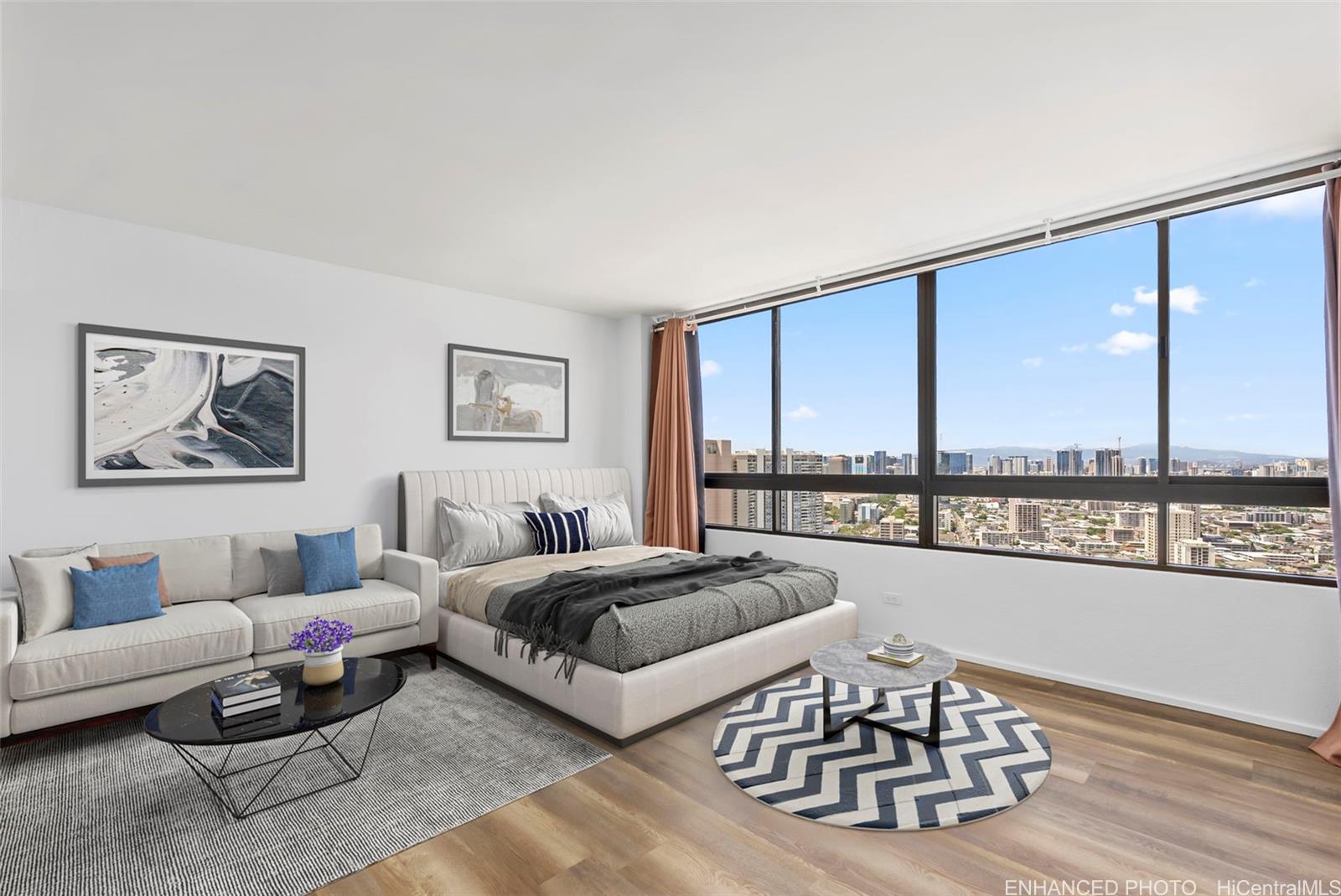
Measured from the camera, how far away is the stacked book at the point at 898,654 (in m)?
2.85

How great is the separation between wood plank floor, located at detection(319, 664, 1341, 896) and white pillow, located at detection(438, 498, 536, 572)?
2154mm

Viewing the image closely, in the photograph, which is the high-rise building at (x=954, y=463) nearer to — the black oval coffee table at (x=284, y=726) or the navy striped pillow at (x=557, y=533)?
the navy striped pillow at (x=557, y=533)

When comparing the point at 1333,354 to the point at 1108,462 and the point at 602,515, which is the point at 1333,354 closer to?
the point at 1108,462

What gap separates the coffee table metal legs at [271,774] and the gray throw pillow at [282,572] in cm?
105

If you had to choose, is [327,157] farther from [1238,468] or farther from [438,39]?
[1238,468]

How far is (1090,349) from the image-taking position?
377 cm

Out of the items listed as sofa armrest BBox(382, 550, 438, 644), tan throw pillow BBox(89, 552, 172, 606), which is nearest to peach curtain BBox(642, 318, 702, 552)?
sofa armrest BBox(382, 550, 438, 644)

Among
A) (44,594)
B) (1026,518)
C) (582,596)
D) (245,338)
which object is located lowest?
(582,596)

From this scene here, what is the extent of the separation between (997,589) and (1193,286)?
6.17 ft

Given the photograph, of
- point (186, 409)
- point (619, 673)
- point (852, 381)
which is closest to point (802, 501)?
point (852, 381)

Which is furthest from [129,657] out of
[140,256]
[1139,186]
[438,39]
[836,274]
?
[1139,186]

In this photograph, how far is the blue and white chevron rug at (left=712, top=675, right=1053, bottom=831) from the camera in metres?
2.39

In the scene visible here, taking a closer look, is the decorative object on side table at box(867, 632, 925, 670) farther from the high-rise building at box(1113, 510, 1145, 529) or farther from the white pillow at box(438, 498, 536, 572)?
the white pillow at box(438, 498, 536, 572)

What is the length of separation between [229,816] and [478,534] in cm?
239
